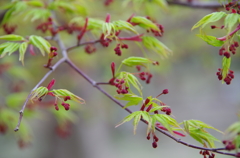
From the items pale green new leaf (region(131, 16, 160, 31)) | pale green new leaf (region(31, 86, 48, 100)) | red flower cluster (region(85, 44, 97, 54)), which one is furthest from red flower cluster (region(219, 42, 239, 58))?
red flower cluster (region(85, 44, 97, 54))

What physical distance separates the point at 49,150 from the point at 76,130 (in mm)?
688

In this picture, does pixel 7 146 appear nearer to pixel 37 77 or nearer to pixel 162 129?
pixel 37 77

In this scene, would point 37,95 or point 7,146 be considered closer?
point 37,95

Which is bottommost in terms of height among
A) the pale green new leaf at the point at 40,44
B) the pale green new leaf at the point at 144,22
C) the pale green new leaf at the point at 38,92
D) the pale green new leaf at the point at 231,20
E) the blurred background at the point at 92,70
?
the blurred background at the point at 92,70

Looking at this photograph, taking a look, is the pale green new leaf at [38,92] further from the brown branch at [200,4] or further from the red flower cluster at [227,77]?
the brown branch at [200,4]

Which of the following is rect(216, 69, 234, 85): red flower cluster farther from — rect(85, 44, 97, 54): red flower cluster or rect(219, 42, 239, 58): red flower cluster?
rect(85, 44, 97, 54): red flower cluster

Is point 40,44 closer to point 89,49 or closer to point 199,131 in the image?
point 89,49

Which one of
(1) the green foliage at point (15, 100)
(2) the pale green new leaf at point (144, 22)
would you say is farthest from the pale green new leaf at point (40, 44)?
(1) the green foliage at point (15, 100)

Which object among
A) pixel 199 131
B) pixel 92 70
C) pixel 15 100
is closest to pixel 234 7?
pixel 199 131

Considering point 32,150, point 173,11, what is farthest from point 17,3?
point 32,150

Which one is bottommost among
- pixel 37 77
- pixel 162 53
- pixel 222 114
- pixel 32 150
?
pixel 32 150

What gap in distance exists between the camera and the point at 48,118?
465 cm

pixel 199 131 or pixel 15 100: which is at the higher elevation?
pixel 199 131

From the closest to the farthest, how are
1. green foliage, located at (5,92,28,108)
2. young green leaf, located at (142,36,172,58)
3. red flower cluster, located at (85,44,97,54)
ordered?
1. young green leaf, located at (142,36,172,58)
2. red flower cluster, located at (85,44,97,54)
3. green foliage, located at (5,92,28,108)
